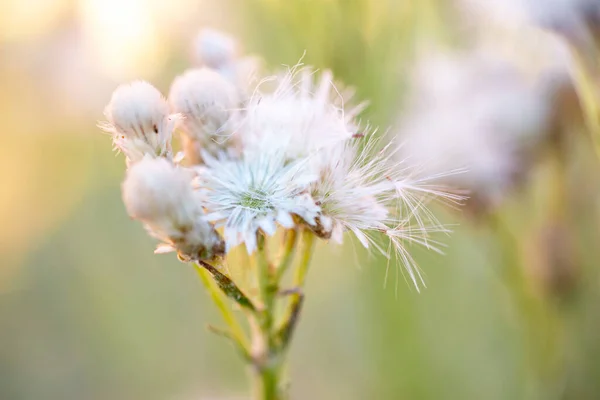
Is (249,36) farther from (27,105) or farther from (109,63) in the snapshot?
(27,105)

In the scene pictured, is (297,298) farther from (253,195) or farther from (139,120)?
(139,120)

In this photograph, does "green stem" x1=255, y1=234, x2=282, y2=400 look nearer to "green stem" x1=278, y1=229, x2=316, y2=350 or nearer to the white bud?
"green stem" x1=278, y1=229, x2=316, y2=350

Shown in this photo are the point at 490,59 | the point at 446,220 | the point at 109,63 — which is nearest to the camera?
the point at 490,59

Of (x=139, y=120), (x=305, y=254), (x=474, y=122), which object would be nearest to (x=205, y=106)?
(x=139, y=120)

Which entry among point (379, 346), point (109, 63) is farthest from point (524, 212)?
point (109, 63)

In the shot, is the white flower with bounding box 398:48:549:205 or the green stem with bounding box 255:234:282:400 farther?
the white flower with bounding box 398:48:549:205

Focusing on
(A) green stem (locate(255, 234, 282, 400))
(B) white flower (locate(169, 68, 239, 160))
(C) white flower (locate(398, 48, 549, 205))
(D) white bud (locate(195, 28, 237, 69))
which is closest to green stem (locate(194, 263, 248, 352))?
(A) green stem (locate(255, 234, 282, 400))
